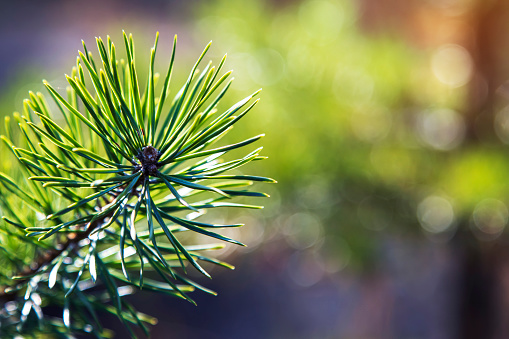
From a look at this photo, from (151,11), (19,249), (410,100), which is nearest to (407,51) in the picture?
(410,100)

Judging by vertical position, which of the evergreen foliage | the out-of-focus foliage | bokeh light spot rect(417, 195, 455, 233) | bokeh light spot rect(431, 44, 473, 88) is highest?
bokeh light spot rect(431, 44, 473, 88)

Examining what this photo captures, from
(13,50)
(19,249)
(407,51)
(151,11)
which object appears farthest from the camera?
(151,11)

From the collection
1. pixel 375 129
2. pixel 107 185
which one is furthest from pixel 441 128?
pixel 107 185

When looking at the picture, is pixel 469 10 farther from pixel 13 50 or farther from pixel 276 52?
pixel 13 50

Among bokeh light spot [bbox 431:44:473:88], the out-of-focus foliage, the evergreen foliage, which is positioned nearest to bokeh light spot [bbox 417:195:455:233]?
the out-of-focus foliage

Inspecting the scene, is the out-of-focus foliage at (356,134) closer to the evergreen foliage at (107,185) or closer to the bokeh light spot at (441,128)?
the bokeh light spot at (441,128)

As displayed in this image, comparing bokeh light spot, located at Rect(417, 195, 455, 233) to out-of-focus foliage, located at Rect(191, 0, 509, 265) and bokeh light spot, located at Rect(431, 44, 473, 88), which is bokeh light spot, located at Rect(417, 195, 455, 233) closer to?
out-of-focus foliage, located at Rect(191, 0, 509, 265)

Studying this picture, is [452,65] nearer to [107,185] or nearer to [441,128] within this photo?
[441,128]

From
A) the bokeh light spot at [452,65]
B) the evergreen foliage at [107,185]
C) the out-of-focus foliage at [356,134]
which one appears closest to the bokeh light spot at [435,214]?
the out-of-focus foliage at [356,134]
